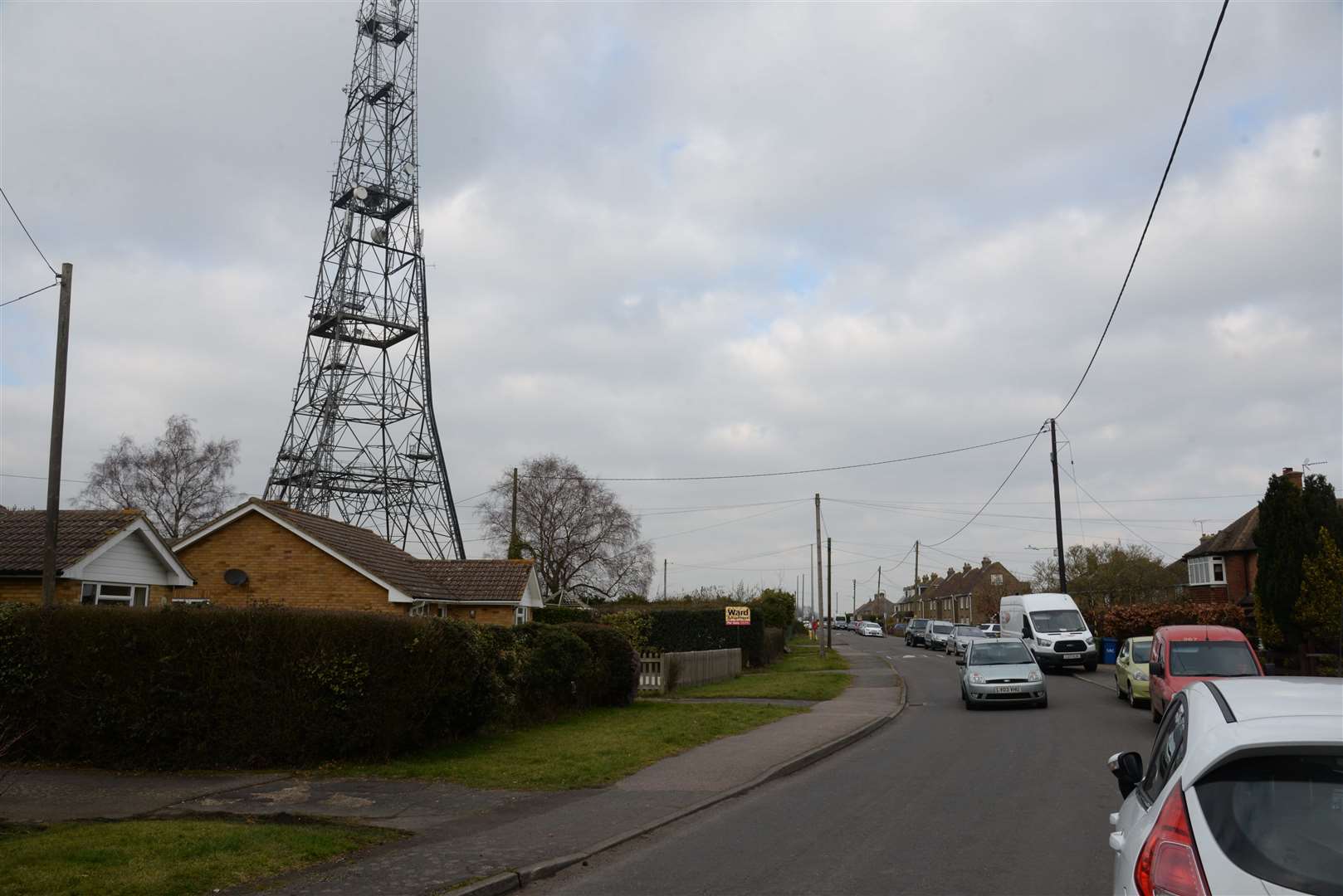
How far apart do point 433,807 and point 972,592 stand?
97817mm

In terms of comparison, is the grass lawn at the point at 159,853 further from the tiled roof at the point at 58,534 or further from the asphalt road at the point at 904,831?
the tiled roof at the point at 58,534

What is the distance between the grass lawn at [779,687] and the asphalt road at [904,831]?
8722 millimetres

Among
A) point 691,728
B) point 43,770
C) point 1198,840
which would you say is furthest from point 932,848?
point 43,770

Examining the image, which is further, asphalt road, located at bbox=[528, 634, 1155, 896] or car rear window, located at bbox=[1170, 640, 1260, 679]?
car rear window, located at bbox=[1170, 640, 1260, 679]

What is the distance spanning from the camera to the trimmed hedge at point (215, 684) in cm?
1277

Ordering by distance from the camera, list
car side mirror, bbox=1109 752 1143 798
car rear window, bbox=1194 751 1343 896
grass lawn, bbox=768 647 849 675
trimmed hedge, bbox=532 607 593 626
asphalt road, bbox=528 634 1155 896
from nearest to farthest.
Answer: car rear window, bbox=1194 751 1343 896 → car side mirror, bbox=1109 752 1143 798 → asphalt road, bbox=528 634 1155 896 → trimmed hedge, bbox=532 607 593 626 → grass lawn, bbox=768 647 849 675

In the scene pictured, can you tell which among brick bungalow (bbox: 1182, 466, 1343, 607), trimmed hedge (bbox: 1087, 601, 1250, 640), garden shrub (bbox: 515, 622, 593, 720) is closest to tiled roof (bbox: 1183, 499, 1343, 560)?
brick bungalow (bbox: 1182, 466, 1343, 607)

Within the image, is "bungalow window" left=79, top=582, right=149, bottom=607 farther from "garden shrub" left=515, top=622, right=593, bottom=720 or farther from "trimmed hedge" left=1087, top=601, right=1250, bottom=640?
"trimmed hedge" left=1087, top=601, right=1250, bottom=640

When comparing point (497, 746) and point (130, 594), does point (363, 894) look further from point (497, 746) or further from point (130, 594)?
point (130, 594)

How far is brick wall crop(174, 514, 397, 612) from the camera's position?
84.5 feet

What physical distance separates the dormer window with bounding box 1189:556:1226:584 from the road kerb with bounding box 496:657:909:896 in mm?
39244

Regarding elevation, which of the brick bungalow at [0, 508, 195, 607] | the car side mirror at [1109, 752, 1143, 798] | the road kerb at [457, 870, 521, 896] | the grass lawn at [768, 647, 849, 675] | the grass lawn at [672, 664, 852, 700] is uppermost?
the brick bungalow at [0, 508, 195, 607]

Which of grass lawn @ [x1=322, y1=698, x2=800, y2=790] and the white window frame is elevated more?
the white window frame

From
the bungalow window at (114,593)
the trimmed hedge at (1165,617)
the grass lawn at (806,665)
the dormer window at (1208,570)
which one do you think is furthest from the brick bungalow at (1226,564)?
the bungalow window at (114,593)
